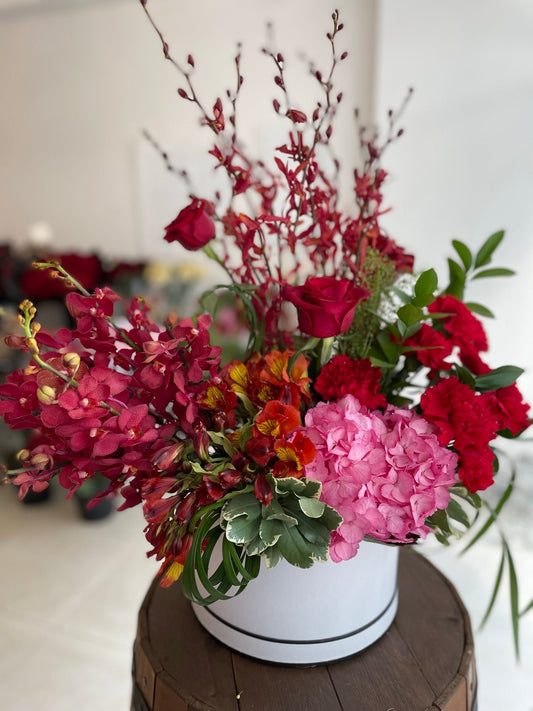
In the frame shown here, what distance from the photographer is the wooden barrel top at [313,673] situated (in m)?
0.74

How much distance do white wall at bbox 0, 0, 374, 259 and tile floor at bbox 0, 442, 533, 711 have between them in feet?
6.01

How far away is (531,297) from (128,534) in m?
1.96

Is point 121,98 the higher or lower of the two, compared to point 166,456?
higher

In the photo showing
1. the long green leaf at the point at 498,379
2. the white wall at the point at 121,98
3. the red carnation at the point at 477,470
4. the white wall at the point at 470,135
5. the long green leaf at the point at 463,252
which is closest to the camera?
the red carnation at the point at 477,470

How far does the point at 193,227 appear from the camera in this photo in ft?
2.41

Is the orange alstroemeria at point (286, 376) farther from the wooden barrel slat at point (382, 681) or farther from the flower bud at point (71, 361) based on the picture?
the wooden barrel slat at point (382, 681)

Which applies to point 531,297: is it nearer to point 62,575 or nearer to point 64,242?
point 62,575

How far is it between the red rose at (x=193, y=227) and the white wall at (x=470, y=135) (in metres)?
1.81

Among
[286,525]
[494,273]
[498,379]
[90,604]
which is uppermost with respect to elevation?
[494,273]

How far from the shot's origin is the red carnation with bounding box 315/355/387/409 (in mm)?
718

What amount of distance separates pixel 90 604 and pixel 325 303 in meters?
1.79

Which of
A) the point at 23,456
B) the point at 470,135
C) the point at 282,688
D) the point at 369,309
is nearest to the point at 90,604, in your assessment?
the point at 282,688

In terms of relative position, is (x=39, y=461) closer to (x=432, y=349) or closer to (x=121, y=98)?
(x=432, y=349)

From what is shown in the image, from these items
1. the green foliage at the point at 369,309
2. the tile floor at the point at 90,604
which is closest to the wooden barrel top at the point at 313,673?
the green foliage at the point at 369,309
